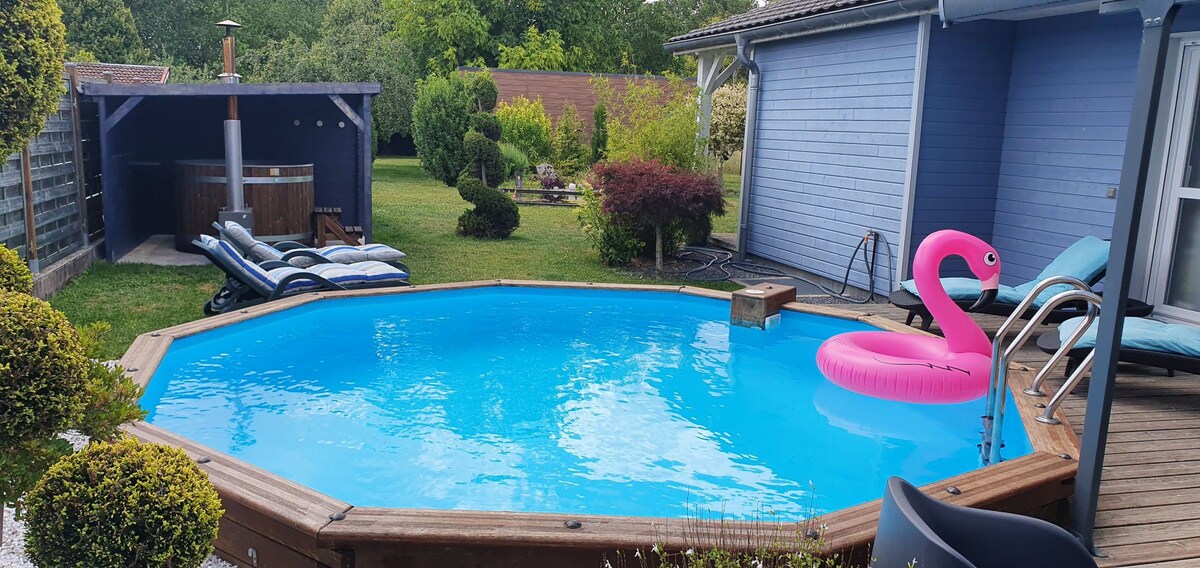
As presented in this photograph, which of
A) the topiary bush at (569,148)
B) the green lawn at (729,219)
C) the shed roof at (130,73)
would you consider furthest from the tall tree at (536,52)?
the green lawn at (729,219)

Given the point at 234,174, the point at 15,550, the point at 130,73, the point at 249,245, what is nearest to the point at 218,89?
the point at 234,174

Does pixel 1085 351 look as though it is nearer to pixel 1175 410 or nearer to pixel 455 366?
pixel 1175 410

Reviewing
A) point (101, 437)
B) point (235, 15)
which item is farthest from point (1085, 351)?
point (235, 15)

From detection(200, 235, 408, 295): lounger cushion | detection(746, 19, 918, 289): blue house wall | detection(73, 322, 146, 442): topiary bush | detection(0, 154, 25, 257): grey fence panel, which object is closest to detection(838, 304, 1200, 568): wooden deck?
detection(746, 19, 918, 289): blue house wall

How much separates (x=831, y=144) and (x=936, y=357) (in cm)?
431

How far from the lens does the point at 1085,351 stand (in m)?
5.27

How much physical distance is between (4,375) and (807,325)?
634cm

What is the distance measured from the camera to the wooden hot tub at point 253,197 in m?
10.6

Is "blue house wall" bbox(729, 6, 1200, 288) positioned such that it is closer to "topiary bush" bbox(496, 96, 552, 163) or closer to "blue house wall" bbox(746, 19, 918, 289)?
"blue house wall" bbox(746, 19, 918, 289)

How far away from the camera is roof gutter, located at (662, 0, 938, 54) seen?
790 cm

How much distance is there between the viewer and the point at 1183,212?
650 cm

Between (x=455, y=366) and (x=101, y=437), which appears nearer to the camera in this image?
(x=101, y=437)

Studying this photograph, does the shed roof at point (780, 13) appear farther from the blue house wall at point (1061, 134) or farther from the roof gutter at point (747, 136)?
the blue house wall at point (1061, 134)

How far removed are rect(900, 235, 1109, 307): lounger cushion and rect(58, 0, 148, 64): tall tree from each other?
3387 cm
